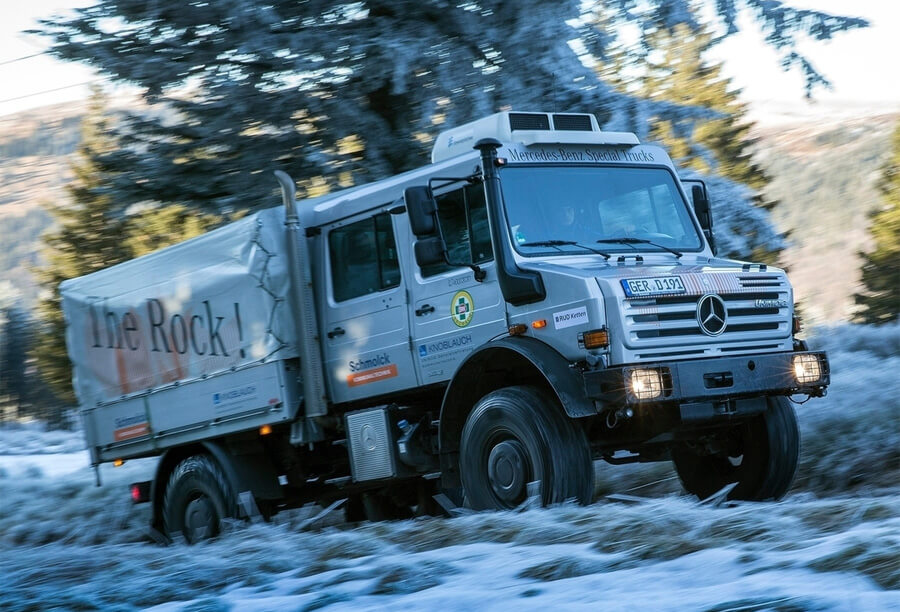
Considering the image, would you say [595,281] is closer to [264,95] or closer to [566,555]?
[566,555]

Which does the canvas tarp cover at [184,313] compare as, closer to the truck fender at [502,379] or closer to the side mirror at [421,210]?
the truck fender at [502,379]

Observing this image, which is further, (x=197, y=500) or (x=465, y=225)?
(x=197, y=500)

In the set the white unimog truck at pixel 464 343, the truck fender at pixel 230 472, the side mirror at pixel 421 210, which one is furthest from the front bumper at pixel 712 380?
the truck fender at pixel 230 472

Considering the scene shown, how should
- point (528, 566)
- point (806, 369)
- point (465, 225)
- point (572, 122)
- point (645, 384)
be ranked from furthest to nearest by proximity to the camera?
1. point (572, 122)
2. point (465, 225)
3. point (806, 369)
4. point (645, 384)
5. point (528, 566)

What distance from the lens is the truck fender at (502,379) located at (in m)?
8.00

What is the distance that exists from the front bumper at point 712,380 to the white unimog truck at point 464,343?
2cm

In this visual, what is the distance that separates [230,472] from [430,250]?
10.4 ft

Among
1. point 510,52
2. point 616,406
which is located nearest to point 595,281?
point 616,406

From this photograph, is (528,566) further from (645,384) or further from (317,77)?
(317,77)

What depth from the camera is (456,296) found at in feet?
29.7

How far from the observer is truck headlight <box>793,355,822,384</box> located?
8578mm

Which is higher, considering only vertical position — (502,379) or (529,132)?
(529,132)

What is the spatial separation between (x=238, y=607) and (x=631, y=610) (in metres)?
1.53

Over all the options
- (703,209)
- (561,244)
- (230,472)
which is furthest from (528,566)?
(230,472)
